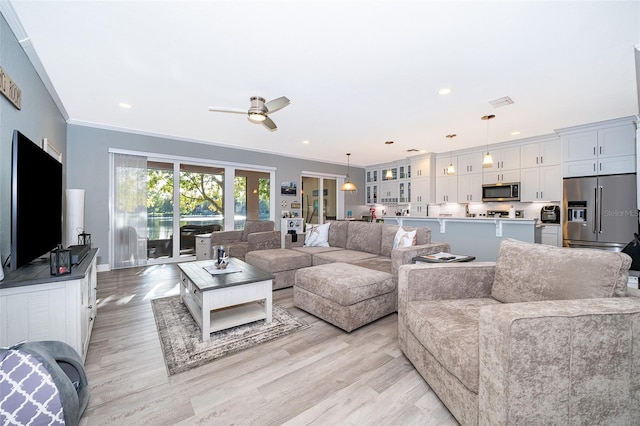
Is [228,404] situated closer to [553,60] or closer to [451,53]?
[451,53]

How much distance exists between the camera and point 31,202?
1.91 metres

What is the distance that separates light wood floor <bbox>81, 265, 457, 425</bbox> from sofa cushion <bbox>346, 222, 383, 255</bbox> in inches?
61.5

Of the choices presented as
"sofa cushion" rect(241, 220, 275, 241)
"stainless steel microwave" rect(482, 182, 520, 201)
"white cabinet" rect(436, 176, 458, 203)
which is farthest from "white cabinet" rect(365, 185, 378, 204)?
"sofa cushion" rect(241, 220, 275, 241)

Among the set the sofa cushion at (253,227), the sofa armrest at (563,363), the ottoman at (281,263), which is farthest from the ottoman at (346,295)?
the sofa cushion at (253,227)

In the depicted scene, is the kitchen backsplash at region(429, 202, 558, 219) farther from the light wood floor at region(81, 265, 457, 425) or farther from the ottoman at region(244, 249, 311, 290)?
the light wood floor at region(81, 265, 457, 425)

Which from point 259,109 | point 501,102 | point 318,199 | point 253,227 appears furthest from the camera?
point 318,199

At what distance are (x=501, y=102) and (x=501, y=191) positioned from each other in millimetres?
3057

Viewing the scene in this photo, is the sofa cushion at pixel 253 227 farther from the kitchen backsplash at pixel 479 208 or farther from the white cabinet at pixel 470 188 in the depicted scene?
the white cabinet at pixel 470 188

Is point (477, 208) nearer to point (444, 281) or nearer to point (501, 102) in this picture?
point (501, 102)

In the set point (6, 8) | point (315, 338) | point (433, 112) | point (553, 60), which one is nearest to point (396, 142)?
point (433, 112)

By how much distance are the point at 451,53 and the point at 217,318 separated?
10.8 feet

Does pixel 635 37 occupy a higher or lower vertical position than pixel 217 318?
higher

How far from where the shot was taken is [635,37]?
2.18 metres

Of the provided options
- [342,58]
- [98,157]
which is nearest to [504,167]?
[342,58]
